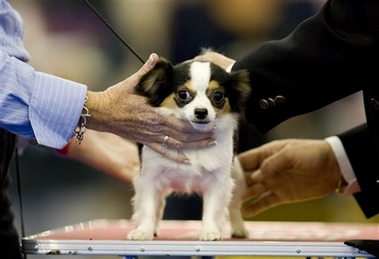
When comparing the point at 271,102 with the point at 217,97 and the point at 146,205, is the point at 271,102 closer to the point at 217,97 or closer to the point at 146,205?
the point at 217,97

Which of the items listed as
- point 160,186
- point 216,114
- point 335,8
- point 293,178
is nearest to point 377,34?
point 335,8

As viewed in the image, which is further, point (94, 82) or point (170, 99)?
point (94, 82)

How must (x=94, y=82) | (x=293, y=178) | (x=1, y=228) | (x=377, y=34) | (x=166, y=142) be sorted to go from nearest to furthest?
(x=377, y=34) < (x=166, y=142) < (x=1, y=228) < (x=293, y=178) < (x=94, y=82)

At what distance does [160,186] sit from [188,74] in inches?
9.3

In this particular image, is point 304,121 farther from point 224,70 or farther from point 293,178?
point 224,70

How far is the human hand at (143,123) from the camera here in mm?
1601

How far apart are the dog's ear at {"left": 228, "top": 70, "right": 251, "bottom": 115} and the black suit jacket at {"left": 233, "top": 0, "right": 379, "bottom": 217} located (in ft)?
0.05

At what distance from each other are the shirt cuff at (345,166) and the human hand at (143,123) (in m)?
0.55

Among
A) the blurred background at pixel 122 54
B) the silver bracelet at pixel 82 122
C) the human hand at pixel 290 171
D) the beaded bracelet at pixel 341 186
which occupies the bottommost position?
the silver bracelet at pixel 82 122

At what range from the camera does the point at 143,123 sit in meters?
1.63

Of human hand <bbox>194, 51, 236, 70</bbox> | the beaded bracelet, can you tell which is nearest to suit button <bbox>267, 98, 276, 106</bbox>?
human hand <bbox>194, 51, 236, 70</bbox>

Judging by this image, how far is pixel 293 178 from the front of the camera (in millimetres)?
2254

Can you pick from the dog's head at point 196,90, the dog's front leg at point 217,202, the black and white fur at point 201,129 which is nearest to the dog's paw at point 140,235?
the black and white fur at point 201,129

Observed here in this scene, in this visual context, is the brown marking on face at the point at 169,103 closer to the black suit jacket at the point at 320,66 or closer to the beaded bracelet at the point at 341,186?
the black suit jacket at the point at 320,66
